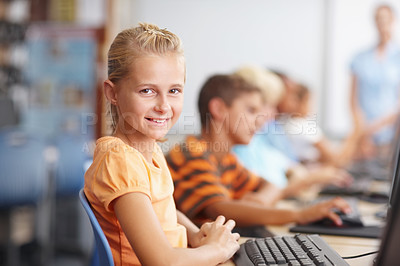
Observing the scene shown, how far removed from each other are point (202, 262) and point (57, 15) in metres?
3.98

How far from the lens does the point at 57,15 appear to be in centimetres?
435

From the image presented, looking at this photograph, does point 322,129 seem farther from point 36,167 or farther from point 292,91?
point 36,167

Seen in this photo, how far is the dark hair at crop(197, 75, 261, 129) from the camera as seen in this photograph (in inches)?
55.3

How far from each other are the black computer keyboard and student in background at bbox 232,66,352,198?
24.2 inches

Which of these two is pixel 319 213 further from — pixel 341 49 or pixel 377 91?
pixel 341 49

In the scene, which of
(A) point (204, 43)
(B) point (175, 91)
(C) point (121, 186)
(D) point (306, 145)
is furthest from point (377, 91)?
(C) point (121, 186)

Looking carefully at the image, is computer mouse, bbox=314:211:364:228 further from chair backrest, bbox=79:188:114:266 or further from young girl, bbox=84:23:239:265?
chair backrest, bbox=79:188:114:266

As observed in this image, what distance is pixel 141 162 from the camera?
81 cm

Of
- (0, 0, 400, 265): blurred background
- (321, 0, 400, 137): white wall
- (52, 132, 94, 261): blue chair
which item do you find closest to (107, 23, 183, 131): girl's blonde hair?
(52, 132, 94, 261): blue chair

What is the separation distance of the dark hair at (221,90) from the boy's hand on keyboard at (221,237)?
19.6 inches

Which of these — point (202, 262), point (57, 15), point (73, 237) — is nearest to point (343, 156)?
point (73, 237)

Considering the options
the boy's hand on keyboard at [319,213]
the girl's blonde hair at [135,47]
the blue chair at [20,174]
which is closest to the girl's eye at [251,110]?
the boy's hand on keyboard at [319,213]

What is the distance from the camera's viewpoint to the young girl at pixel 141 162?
2.47 ft

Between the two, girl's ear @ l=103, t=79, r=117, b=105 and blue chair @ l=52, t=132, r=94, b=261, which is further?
blue chair @ l=52, t=132, r=94, b=261
